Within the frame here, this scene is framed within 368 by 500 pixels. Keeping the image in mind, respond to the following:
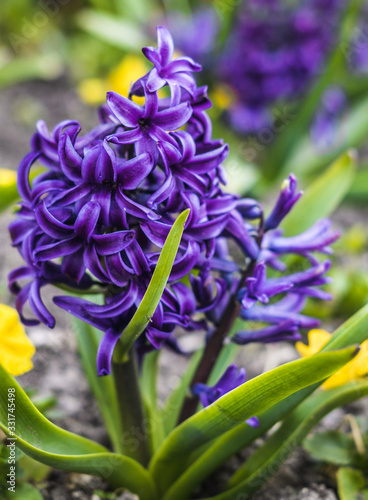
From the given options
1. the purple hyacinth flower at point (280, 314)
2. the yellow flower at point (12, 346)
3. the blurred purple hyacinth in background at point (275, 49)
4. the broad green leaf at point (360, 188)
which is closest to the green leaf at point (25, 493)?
the yellow flower at point (12, 346)

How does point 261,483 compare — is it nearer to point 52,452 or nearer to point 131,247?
point 52,452

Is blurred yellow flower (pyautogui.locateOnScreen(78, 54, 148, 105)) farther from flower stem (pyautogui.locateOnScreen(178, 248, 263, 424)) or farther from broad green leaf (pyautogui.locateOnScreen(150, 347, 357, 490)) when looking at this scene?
broad green leaf (pyautogui.locateOnScreen(150, 347, 357, 490))

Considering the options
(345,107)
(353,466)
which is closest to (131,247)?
(353,466)

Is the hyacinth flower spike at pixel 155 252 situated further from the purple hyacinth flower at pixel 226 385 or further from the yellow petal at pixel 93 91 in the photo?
the yellow petal at pixel 93 91

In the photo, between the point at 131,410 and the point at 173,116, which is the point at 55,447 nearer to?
the point at 131,410

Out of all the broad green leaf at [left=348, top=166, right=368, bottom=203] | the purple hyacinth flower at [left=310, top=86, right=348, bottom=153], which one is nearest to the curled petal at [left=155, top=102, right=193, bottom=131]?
the broad green leaf at [left=348, top=166, right=368, bottom=203]
